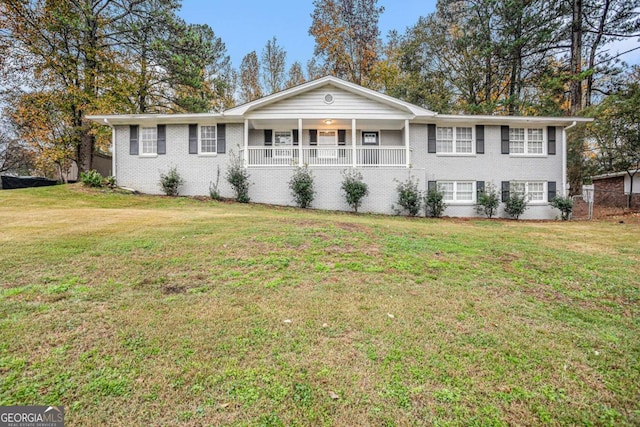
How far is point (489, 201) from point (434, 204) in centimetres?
251

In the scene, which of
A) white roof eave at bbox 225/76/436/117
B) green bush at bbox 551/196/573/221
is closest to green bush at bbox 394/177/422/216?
white roof eave at bbox 225/76/436/117

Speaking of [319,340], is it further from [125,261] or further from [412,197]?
[412,197]

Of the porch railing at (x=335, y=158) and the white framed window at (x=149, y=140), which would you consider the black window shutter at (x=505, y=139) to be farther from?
the white framed window at (x=149, y=140)

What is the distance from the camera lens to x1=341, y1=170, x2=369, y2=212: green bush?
42.9 ft

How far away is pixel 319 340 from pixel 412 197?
36.3 ft

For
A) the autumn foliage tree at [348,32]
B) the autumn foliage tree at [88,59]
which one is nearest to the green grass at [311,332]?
the autumn foliage tree at [88,59]

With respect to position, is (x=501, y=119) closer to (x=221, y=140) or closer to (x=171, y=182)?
(x=221, y=140)

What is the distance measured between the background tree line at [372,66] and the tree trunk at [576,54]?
2.3 inches

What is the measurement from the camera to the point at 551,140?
578 inches

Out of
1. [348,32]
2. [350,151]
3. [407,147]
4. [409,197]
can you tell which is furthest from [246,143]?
[348,32]

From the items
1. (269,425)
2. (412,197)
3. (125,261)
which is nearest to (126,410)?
(269,425)

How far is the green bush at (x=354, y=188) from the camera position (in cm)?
1307

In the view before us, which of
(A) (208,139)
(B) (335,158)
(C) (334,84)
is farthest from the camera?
(A) (208,139)

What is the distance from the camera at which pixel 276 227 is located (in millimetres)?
7383
